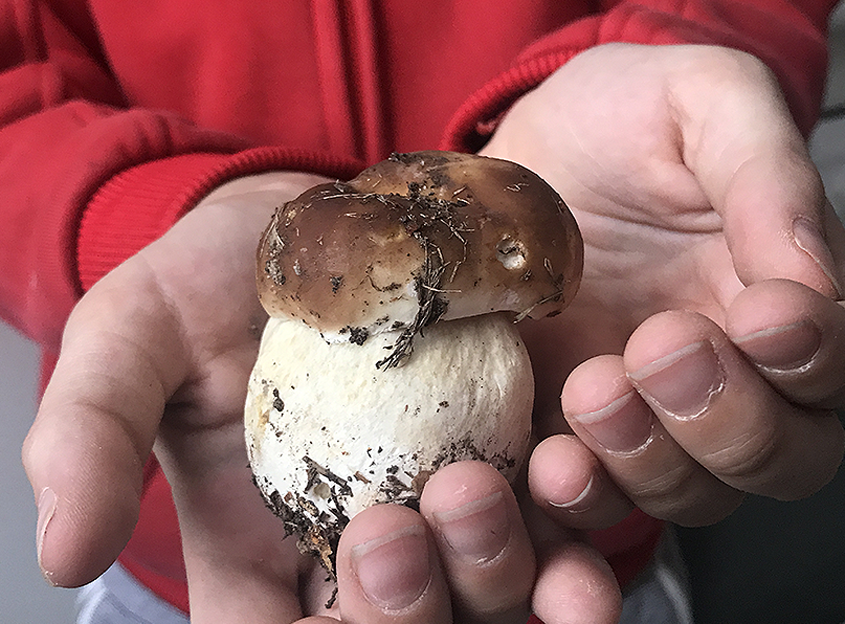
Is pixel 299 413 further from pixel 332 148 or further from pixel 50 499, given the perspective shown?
pixel 332 148

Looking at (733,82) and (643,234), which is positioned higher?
(733,82)

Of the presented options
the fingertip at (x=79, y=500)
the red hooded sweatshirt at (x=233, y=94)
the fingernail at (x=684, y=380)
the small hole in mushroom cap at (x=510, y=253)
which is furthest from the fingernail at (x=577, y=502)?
the red hooded sweatshirt at (x=233, y=94)

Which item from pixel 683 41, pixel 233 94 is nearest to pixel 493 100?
pixel 683 41

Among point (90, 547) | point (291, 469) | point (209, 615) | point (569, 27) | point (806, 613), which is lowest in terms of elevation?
point (806, 613)

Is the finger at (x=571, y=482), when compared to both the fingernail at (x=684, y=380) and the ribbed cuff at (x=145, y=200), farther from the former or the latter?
the ribbed cuff at (x=145, y=200)

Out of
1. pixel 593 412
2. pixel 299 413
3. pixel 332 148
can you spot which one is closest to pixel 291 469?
pixel 299 413

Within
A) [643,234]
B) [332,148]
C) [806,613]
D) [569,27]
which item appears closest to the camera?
[643,234]

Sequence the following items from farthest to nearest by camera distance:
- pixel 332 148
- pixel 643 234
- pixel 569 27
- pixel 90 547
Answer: pixel 332 148 < pixel 569 27 < pixel 643 234 < pixel 90 547
